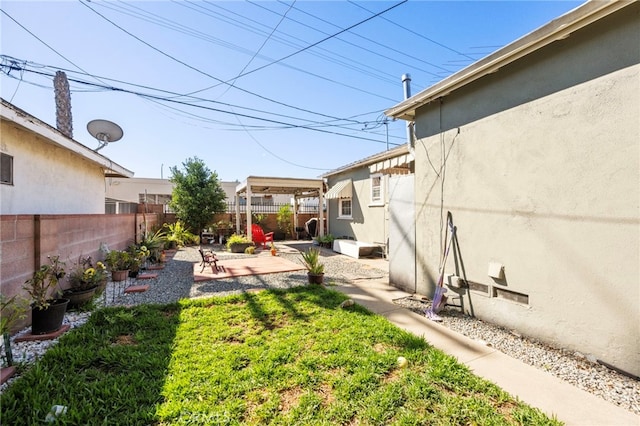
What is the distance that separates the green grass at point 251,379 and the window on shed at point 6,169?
3899 mm

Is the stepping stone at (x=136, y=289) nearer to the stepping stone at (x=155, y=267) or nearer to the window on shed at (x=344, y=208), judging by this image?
the stepping stone at (x=155, y=267)

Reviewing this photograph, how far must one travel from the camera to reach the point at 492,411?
2.81 m

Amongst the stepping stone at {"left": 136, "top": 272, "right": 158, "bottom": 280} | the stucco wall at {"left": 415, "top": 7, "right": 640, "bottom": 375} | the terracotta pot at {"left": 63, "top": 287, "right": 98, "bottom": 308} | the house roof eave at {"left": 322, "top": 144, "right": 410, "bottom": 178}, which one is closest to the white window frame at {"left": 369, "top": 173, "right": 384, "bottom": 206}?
the house roof eave at {"left": 322, "top": 144, "right": 410, "bottom": 178}

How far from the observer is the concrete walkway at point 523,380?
2.78 m

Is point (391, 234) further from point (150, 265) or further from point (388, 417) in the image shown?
point (150, 265)

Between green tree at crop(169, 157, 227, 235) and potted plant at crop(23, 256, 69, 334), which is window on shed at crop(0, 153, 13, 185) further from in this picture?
green tree at crop(169, 157, 227, 235)

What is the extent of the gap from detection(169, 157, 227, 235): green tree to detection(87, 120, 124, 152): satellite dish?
6.49 m

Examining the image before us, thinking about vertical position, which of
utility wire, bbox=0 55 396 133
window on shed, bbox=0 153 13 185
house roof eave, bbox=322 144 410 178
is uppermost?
utility wire, bbox=0 55 396 133

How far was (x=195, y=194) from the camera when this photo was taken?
17.7 meters

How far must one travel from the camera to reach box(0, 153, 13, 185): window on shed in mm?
5887

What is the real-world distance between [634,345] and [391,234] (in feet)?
16.9

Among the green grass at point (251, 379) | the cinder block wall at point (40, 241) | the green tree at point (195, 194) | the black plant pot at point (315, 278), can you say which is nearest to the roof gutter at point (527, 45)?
the green grass at point (251, 379)

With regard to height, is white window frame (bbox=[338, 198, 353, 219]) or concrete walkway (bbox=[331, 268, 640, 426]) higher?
white window frame (bbox=[338, 198, 353, 219])

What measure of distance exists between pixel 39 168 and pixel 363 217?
1245 centimetres
